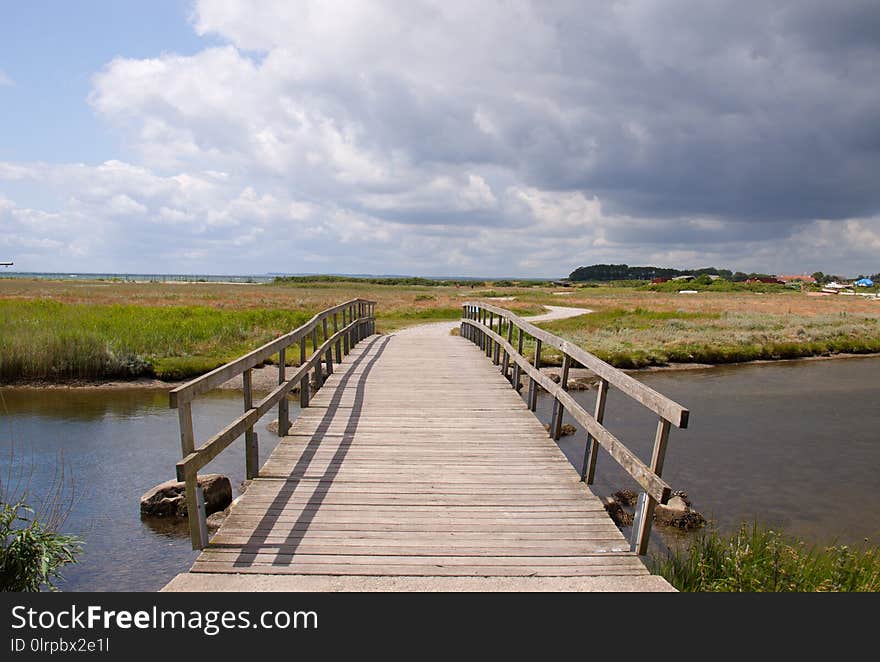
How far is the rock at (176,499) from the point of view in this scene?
8.50 meters

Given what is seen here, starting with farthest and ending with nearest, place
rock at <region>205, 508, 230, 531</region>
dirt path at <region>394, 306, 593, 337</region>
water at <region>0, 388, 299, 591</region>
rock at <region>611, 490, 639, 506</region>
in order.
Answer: dirt path at <region>394, 306, 593, 337</region> < rock at <region>611, 490, 639, 506</region> < rock at <region>205, 508, 230, 531</region> < water at <region>0, 388, 299, 591</region>

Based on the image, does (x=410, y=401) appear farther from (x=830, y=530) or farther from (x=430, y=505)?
(x=830, y=530)

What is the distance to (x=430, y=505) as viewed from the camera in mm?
5309

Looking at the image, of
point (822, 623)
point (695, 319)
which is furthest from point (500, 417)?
point (695, 319)

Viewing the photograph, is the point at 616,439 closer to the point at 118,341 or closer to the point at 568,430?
the point at 568,430

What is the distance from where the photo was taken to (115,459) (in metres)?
11.1

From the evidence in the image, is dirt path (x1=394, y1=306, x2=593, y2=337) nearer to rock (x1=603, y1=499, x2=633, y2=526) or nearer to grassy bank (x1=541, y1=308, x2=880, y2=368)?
grassy bank (x1=541, y1=308, x2=880, y2=368)

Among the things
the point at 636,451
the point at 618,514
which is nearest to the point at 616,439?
the point at 618,514

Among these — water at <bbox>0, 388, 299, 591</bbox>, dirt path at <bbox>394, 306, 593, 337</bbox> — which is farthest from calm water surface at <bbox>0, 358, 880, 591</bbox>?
dirt path at <bbox>394, 306, 593, 337</bbox>

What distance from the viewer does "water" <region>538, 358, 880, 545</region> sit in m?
8.94

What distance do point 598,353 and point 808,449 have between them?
11566 millimetres

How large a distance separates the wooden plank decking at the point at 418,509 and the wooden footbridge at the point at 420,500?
0.02 meters

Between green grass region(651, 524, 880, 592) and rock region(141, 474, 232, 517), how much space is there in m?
5.85

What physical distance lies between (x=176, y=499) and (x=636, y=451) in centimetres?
821
